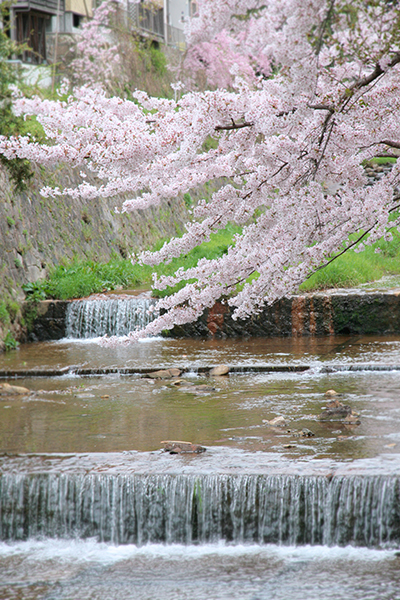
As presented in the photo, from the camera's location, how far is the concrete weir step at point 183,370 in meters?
7.96

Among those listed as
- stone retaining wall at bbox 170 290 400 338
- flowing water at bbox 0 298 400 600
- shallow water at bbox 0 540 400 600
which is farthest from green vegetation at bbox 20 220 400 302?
shallow water at bbox 0 540 400 600

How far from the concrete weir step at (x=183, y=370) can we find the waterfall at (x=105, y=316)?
2.59 m

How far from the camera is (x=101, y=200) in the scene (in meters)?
16.4

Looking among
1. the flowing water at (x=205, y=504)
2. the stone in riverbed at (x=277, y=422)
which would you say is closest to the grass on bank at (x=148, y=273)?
the flowing water at (x=205, y=504)

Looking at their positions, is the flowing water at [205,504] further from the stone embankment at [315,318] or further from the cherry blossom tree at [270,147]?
the stone embankment at [315,318]

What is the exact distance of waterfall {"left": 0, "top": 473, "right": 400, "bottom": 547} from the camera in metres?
4.72

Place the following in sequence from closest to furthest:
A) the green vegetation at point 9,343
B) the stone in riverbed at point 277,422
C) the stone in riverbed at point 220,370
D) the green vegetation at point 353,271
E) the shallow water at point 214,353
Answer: the stone in riverbed at point 277,422
the stone in riverbed at point 220,370
the shallow water at point 214,353
the green vegetation at point 9,343
the green vegetation at point 353,271

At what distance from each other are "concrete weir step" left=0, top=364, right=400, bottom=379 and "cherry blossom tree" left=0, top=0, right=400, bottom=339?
2337 mm

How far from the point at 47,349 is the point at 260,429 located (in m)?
5.56

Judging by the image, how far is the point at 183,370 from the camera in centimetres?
846

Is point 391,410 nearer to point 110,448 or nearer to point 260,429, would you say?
point 260,429

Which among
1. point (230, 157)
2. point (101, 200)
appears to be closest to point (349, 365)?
point (230, 157)

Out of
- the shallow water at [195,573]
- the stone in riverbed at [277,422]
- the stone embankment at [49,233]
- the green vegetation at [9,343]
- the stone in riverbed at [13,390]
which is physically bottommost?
the shallow water at [195,573]

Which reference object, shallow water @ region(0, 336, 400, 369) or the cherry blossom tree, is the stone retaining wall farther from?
the cherry blossom tree
